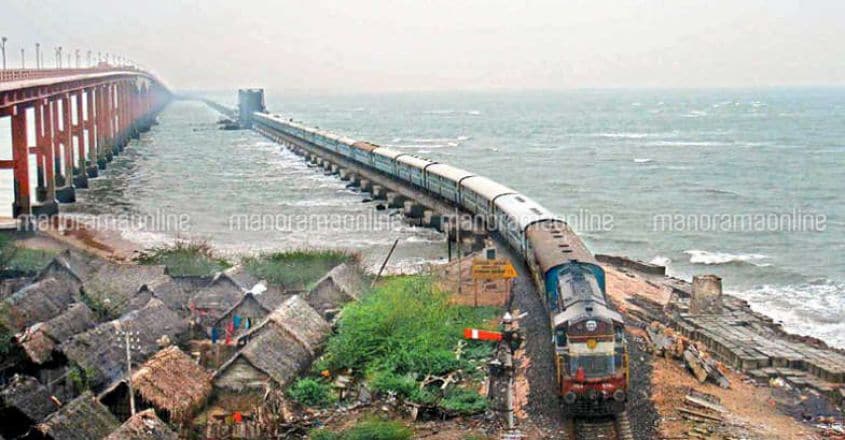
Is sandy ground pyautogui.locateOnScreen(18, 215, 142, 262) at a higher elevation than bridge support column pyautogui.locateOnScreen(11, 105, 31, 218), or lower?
lower

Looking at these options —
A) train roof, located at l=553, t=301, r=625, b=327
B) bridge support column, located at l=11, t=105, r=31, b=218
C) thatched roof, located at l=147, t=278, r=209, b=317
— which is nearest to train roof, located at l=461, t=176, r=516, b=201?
thatched roof, located at l=147, t=278, r=209, b=317

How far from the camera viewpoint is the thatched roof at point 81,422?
20.3 metres

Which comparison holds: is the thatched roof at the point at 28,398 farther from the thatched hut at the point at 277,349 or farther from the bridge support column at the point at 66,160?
the bridge support column at the point at 66,160

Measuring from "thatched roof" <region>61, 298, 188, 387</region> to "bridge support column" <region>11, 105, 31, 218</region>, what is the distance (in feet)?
107

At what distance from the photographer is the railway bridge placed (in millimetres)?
57750

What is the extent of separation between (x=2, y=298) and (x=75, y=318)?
4590mm

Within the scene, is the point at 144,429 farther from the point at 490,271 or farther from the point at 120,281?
the point at 120,281

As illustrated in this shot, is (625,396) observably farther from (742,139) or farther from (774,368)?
(742,139)

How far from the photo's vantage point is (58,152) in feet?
247

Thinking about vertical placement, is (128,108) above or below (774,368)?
above

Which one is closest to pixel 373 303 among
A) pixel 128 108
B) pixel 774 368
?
pixel 774 368

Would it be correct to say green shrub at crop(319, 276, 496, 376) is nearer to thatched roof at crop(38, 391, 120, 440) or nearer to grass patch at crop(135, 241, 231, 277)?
thatched roof at crop(38, 391, 120, 440)

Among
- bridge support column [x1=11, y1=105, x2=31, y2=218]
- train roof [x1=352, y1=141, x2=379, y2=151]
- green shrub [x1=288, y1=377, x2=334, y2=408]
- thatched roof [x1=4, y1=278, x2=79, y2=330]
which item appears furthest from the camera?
train roof [x1=352, y1=141, x2=379, y2=151]

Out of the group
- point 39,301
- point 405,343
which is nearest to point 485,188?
point 405,343
